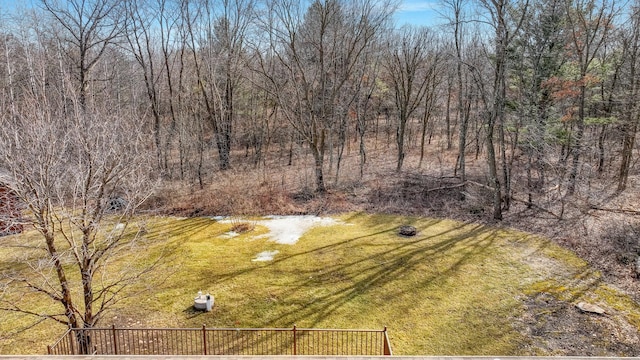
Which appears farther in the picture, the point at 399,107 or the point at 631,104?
the point at 399,107

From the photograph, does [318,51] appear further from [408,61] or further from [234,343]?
[234,343]

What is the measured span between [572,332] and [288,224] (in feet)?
32.6

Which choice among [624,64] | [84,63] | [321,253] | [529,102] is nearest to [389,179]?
[529,102]

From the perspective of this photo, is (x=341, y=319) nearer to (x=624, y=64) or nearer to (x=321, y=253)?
(x=321, y=253)

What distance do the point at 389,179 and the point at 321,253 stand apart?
9.29 metres

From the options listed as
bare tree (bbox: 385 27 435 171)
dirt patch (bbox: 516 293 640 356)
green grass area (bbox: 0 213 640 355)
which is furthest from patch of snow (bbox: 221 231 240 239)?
bare tree (bbox: 385 27 435 171)

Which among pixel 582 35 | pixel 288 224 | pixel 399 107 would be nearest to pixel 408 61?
pixel 399 107

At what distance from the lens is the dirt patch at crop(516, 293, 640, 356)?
724 centimetres

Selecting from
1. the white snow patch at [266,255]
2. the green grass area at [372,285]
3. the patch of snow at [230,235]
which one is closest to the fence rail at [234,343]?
the green grass area at [372,285]

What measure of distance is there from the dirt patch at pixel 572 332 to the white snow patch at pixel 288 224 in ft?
25.0

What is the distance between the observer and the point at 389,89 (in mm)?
28953

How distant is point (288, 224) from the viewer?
15.1m

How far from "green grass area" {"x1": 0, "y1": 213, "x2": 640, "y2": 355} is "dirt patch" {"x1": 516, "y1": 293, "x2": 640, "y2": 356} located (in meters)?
0.26

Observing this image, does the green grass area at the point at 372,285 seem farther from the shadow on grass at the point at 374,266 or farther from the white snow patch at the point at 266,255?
the white snow patch at the point at 266,255
